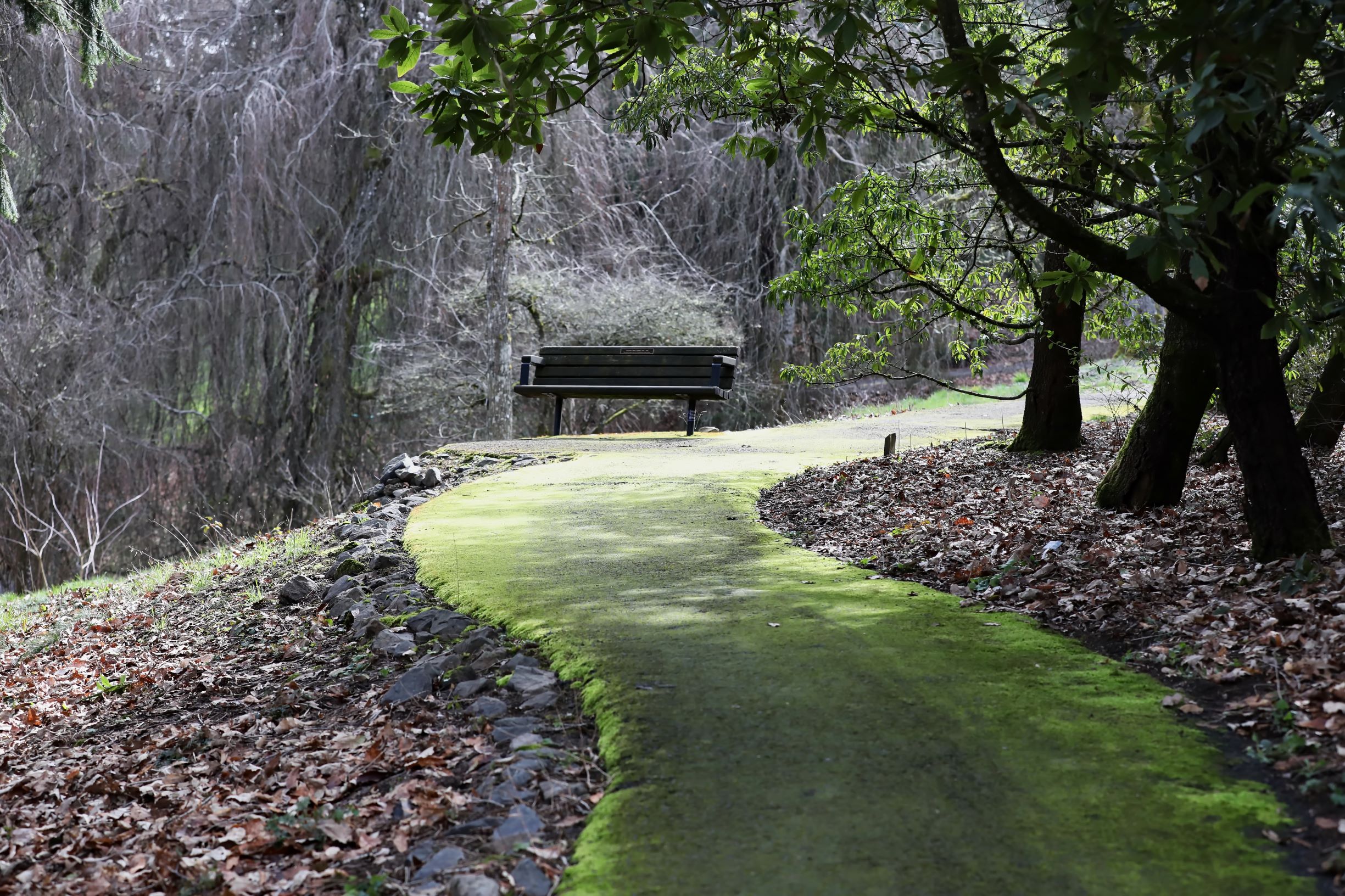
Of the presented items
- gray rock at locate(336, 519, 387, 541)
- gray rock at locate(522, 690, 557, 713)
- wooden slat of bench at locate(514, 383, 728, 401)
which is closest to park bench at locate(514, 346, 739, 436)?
wooden slat of bench at locate(514, 383, 728, 401)

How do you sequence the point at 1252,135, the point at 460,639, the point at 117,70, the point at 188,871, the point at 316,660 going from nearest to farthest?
the point at 188,871, the point at 1252,135, the point at 460,639, the point at 316,660, the point at 117,70

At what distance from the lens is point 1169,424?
5.97 meters

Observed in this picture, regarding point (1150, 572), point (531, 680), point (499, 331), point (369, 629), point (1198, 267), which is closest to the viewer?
point (1198, 267)

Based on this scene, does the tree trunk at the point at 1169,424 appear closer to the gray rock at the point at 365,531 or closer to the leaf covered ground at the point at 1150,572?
the leaf covered ground at the point at 1150,572

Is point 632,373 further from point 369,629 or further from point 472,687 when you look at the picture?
point 472,687

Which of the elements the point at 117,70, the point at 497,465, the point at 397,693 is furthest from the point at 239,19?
the point at 397,693

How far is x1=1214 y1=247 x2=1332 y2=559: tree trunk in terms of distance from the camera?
4.55m

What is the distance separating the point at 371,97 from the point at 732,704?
12821mm

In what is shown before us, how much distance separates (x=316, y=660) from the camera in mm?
5094

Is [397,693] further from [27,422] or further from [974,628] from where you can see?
[27,422]

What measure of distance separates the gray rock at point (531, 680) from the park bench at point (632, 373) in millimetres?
7769

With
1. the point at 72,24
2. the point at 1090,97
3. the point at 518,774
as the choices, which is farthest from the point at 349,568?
the point at 72,24

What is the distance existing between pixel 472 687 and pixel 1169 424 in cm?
387

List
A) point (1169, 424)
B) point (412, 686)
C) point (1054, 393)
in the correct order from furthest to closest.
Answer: point (1054, 393) < point (1169, 424) < point (412, 686)
